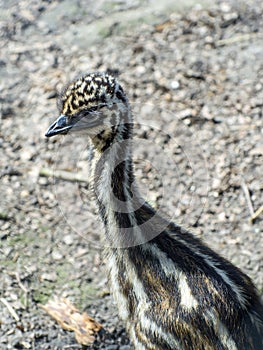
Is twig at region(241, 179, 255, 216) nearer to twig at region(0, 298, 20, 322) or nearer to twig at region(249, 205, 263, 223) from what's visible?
twig at region(249, 205, 263, 223)

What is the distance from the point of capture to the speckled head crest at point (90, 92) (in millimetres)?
4820

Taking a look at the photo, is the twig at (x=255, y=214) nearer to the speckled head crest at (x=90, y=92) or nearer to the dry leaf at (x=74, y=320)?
the dry leaf at (x=74, y=320)

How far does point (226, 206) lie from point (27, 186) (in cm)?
171

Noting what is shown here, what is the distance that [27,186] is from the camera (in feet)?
21.8

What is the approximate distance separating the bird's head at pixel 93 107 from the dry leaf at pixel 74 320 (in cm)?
147

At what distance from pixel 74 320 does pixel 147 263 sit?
1.03m

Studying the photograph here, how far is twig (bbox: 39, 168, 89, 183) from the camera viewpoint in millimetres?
6688

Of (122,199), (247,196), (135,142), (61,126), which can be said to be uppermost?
(135,142)

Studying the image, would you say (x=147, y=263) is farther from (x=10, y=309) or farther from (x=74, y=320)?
(x=10, y=309)

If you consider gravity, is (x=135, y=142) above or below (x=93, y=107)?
above

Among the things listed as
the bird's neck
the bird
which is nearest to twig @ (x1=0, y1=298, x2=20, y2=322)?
the bird

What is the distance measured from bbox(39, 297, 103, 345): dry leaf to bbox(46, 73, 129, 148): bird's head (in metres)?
1.47

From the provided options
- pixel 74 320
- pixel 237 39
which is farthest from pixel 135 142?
pixel 74 320

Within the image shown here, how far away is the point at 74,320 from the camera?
5.67 meters
